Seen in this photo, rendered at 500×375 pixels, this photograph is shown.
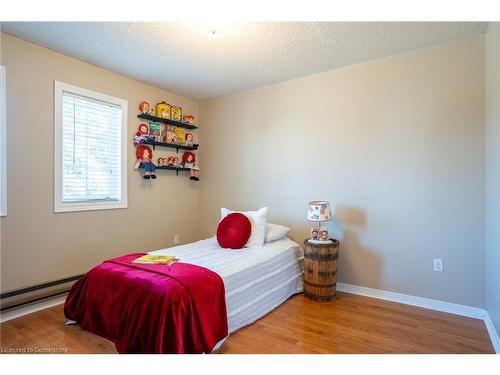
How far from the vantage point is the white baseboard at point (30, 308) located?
2.31 m

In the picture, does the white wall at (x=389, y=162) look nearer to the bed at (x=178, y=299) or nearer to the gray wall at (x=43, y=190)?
the bed at (x=178, y=299)

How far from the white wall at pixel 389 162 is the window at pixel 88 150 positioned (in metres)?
1.67

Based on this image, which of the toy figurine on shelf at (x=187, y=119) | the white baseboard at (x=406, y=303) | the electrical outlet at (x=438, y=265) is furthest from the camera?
the toy figurine on shelf at (x=187, y=119)

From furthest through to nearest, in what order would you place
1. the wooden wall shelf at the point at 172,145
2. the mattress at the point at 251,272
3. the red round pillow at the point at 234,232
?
the wooden wall shelf at the point at 172,145 < the red round pillow at the point at 234,232 < the mattress at the point at 251,272

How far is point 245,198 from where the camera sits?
382 centimetres

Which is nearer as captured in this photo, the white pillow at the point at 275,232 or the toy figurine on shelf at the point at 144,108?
the white pillow at the point at 275,232

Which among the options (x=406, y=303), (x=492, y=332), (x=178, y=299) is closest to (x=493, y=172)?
(x=492, y=332)

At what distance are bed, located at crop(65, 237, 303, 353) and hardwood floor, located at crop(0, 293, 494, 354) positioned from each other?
0.12 metres

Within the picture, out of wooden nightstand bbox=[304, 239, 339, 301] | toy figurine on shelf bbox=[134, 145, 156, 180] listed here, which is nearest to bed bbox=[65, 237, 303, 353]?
wooden nightstand bbox=[304, 239, 339, 301]

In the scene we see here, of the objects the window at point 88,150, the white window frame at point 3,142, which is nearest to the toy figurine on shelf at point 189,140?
the window at point 88,150

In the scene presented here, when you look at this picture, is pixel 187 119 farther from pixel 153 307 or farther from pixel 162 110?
pixel 153 307

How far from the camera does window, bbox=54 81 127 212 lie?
2.75 metres
